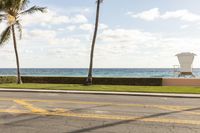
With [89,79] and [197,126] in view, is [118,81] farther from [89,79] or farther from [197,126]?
[197,126]

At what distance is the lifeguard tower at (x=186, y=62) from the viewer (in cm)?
3631

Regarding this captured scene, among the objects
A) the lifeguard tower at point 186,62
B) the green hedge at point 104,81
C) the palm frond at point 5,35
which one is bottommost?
the green hedge at point 104,81

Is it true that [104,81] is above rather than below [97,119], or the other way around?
above

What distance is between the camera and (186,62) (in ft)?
120

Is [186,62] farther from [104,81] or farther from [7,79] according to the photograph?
[7,79]

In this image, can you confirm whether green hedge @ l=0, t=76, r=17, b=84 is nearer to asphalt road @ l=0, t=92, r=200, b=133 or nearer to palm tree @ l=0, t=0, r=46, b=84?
palm tree @ l=0, t=0, r=46, b=84

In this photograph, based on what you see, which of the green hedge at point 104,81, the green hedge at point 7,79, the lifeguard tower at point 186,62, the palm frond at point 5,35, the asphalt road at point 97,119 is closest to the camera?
the asphalt road at point 97,119

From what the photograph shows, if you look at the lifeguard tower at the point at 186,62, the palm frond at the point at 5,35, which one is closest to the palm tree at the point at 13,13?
the palm frond at the point at 5,35

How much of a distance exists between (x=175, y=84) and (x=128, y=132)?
21.8 metres

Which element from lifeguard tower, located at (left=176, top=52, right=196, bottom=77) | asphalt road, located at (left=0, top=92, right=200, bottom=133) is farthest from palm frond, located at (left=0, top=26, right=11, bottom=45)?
asphalt road, located at (left=0, top=92, right=200, bottom=133)

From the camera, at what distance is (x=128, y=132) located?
9.29 m

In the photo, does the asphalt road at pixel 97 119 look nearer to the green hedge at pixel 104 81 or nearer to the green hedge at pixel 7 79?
the green hedge at pixel 104 81

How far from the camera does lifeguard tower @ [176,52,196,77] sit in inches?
1430

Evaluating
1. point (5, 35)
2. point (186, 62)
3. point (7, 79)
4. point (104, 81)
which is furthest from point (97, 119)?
point (186, 62)
